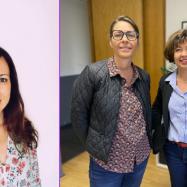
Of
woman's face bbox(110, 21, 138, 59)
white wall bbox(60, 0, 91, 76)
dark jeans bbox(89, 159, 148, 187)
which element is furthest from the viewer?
white wall bbox(60, 0, 91, 76)

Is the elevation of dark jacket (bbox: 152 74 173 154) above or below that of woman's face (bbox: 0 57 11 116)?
below

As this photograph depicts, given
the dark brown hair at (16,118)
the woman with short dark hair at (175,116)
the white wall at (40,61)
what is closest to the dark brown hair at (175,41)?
the woman with short dark hair at (175,116)

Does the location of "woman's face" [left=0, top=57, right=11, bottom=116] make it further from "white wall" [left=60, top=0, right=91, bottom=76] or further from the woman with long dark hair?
"white wall" [left=60, top=0, right=91, bottom=76]

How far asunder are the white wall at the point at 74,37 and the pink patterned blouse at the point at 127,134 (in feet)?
7.01

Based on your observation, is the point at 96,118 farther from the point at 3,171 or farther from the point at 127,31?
the point at 3,171

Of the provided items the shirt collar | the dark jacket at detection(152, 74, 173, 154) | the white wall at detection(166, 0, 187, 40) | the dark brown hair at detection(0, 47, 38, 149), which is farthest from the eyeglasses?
the white wall at detection(166, 0, 187, 40)

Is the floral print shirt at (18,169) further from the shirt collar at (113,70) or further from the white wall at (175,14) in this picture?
the white wall at (175,14)

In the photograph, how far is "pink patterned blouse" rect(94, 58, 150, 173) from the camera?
4.34 ft

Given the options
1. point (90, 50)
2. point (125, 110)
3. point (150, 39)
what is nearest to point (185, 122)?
point (125, 110)

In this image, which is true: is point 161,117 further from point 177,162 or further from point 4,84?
point 4,84

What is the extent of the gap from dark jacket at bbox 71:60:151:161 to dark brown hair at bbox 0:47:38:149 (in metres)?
0.42

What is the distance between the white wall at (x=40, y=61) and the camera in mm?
865

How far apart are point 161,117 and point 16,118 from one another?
95cm

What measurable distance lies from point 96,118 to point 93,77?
20cm
